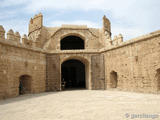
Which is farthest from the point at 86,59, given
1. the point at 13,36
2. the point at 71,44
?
the point at 71,44

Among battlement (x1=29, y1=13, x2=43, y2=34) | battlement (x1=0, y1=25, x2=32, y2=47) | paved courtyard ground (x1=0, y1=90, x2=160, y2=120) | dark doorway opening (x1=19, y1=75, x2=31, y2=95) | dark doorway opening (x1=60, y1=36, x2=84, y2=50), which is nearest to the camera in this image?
paved courtyard ground (x1=0, y1=90, x2=160, y2=120)

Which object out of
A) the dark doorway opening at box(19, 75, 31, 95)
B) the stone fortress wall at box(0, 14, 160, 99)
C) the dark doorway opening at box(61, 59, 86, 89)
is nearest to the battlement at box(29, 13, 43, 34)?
the stone fortress wall at box(0, 14, 160, 99)

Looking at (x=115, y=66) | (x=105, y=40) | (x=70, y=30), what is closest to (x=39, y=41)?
(x=70, y=30)

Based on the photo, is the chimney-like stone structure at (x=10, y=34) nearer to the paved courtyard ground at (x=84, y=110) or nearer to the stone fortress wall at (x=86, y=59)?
the stone fortress wall at (x=86, y=59)

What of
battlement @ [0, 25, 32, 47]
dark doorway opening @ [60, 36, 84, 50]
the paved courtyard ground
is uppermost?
dark doorway opening @ [60, 36, 84, 50]

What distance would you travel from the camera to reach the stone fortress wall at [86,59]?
855 centimetres

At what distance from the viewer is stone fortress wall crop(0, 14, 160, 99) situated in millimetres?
8547

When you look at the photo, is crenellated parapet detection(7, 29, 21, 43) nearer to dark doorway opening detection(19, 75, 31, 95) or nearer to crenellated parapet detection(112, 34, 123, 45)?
dark doorway opening detection(19, 75, 31, 95)

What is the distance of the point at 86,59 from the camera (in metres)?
12.5

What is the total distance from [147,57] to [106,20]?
24.6 ft

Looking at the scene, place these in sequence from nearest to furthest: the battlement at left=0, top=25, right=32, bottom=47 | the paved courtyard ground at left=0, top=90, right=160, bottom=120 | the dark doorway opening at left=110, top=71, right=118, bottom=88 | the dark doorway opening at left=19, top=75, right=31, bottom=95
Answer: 1. the paved courtyard ground at left=0, top=90, right=160, bottom=120
2. the battlement at left=0, top=25, right=32, bottom=47
3. the dark doorway opening at left=19, top=75, right=31, bottom=95
4. the dark doorway opening at left=110, top=71, right=118, bottom=88

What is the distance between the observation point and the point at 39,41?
12.7 meters

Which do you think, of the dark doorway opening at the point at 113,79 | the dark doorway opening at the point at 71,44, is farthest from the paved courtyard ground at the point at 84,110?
the dark doorway opening at the point at 71,44

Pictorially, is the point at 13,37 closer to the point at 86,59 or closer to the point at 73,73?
the point at 86,59
